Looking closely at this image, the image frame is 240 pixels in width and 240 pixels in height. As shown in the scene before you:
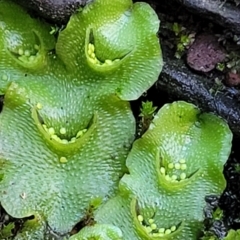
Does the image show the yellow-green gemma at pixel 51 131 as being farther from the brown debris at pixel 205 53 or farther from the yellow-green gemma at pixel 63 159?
the brown debris at pixel 205 53

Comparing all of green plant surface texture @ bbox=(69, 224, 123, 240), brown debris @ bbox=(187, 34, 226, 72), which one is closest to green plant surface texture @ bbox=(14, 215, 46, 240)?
green plant surface texture @ bbox=(69, 224, 123, 240)

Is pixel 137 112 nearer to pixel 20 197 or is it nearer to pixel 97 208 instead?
pixel 97 208

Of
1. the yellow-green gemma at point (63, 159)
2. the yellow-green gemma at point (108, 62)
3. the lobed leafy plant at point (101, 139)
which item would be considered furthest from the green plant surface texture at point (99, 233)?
the yellow-green gemma at point (108, 62)

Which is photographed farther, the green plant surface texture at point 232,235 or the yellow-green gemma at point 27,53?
the yellow-green gemma at point 27,53

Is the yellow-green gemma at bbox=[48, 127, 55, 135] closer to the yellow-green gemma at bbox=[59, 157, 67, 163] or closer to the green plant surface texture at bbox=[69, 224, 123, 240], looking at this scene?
the yellow-green gemma at bbox=[59, 157, 67, 163]

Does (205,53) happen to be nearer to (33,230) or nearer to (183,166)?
(183,166)

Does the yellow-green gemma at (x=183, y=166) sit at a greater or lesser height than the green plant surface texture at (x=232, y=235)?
greater
